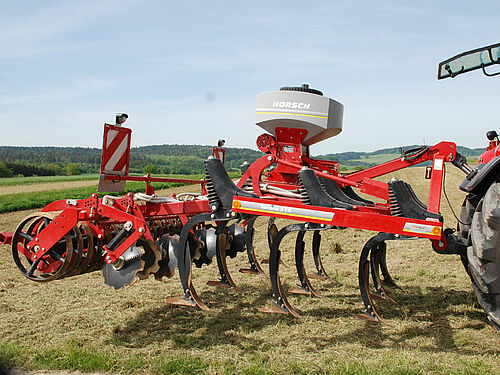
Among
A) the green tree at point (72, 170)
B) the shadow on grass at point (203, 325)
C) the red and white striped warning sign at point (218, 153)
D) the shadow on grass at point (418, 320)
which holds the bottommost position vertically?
the shadow on grass at point (203, 325)

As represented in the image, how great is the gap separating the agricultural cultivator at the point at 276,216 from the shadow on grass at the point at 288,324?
224 mm

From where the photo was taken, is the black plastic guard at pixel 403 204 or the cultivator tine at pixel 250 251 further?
the cultivator tine at pixel 250 251

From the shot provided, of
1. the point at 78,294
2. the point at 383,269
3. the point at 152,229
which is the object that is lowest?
the point at 78,294

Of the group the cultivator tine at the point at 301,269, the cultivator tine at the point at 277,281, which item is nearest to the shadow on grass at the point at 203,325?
the cultivator tine at the point at 277,281

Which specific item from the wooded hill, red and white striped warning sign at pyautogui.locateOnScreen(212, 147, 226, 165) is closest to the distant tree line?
the wooded hill

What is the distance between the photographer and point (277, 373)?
3258mm

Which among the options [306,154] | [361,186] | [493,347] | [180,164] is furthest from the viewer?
[180,164]

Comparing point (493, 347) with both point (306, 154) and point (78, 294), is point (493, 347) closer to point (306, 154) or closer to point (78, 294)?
point (306, 154)

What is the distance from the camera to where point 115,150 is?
500cm

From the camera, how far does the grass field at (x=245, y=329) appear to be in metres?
3.43

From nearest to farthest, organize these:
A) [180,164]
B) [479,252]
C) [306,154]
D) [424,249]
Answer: [479,252]
[306,154]
[424,249]
[180,164]

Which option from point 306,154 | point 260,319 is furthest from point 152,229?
point 306,154

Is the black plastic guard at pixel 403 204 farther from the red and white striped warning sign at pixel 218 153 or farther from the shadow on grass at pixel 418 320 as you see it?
the red and white striped warning sign at pixel 218 153

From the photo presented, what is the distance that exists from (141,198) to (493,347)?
3.29 meters
